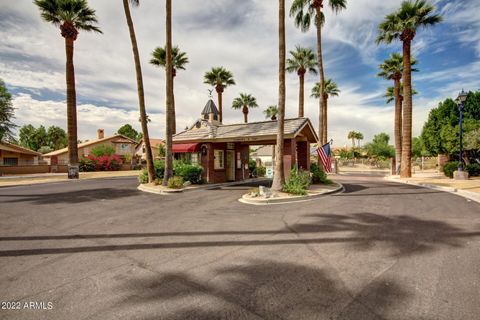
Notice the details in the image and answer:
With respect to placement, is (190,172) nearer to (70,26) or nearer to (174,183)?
(174,183)

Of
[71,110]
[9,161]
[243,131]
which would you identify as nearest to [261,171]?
[243,131]

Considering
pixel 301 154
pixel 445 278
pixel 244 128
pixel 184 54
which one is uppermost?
pixel 184 54

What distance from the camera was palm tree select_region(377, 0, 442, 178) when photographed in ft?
65.9

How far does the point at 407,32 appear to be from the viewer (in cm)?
2080

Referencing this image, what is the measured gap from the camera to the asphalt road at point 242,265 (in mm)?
3119

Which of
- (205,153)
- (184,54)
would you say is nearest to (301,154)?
(205,153)

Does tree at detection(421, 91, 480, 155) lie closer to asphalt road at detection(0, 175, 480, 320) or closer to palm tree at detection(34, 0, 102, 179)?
asphalt road at detection(0, 175, 480, 320)

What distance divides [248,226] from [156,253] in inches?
108

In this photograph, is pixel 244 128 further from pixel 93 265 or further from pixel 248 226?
pixel 93 265

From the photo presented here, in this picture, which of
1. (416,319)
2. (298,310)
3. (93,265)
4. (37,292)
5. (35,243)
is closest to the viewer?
(416,319)

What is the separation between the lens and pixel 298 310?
3057 millimetres

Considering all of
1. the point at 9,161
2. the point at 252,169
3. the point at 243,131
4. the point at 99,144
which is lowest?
the point at 252,169

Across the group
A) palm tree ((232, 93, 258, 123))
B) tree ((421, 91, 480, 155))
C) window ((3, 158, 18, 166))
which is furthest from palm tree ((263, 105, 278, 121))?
window ((3, 158, 18, 166))

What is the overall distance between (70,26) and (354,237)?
2944cm
